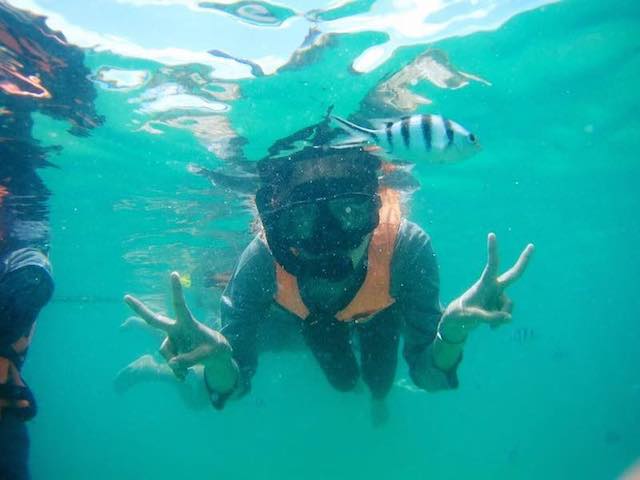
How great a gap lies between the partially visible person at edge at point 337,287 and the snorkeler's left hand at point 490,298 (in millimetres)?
37

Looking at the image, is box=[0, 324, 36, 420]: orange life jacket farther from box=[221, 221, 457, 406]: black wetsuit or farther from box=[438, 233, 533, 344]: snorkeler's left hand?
box=[438, 233, 533, 344]: snorkeler's left hand

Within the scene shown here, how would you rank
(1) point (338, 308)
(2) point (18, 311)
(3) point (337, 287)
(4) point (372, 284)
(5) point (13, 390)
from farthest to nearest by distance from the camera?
1. (4) point (372, 284)
2. (1) point (338, 308)
3. (3) point (337, 287)
4. (2) point (18, 311)
5. (5) point (13, 390)

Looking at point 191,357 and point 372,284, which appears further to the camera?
point 372,284

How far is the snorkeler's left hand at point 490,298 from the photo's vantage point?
4.16 metres

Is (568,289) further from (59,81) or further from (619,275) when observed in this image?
(59,81)

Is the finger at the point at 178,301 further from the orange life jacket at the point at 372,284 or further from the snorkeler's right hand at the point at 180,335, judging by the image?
the orange life jacket at the point at 372,284

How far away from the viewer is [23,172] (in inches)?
538

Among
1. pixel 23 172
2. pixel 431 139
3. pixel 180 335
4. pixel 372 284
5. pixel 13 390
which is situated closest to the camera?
pixel 180 335

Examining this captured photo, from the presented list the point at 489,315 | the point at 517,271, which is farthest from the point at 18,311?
the point at 517,271

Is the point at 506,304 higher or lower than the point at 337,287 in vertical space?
higher

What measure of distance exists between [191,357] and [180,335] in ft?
0.86

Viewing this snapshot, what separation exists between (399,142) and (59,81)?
8.34 meters

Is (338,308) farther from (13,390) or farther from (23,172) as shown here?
(23,172)

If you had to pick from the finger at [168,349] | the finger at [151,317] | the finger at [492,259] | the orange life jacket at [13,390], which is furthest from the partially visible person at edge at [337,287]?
the orange life jacket at [13,390]
